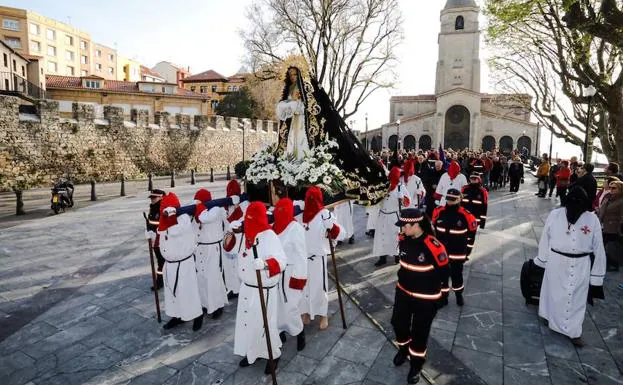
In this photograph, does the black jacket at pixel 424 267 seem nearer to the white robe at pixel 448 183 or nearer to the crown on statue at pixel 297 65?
the crown on statue at pixel 297 65

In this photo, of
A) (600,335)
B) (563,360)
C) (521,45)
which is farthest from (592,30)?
(521,45)

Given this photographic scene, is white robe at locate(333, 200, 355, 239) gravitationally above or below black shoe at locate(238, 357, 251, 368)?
above

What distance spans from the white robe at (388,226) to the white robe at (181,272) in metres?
4.25

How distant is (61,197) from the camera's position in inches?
541

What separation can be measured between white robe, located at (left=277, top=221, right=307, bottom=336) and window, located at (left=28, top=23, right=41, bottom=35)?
6004 cm

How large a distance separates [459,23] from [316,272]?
64.9m

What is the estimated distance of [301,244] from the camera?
4.79 metres

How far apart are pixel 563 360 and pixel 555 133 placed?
24.2m

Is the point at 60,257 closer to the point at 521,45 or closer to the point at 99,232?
the point at 99,232

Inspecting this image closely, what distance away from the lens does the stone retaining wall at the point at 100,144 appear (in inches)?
741

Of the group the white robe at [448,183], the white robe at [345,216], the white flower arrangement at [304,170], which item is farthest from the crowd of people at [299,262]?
the white robe at [345,216]

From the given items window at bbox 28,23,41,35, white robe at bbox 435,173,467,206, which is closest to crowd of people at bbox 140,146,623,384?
white robe at bbox 435,173,467,206

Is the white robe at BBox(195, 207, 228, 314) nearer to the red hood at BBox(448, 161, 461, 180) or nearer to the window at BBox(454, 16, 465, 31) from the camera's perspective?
the red hood at BBox(448, 161, 461, 180)

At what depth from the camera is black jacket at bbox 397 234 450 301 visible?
426 cm
